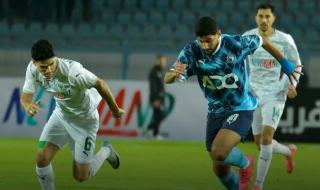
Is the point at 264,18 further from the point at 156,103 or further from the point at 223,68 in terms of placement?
the point at 156,103

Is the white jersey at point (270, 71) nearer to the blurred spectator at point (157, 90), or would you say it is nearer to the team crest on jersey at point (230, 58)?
the team crest on jersey at point (230, 58)

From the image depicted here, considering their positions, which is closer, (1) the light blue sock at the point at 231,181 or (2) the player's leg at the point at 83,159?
(1) the light blue sock at the point at 231,181

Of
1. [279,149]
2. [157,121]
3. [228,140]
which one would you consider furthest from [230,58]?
[157,121]

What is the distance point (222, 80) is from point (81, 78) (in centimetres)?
139

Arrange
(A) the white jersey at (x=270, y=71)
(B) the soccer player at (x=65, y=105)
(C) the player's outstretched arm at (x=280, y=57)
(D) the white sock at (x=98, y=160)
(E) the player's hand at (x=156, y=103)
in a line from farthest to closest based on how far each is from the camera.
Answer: (E) the player's hand at (x=156, y=103) → (A) the white jersey at (x=270, y=71) → (D) the white sock at (x=98, y=160) → (C) the player's outstretched arm at (x=280, y=57) → (B) the soccer player at (x=65, y=105)

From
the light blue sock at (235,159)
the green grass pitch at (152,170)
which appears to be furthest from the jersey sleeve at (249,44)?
the green grass pitch at (152,170)

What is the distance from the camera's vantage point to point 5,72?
64.5 feet

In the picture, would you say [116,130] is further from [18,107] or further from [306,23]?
[306,23]

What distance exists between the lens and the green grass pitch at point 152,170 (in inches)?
396

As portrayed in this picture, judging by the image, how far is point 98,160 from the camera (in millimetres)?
9391

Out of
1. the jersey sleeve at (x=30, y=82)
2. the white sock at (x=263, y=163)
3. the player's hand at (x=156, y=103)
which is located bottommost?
the player's hand at (x=156, y=103)

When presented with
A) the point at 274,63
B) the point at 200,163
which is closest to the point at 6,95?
the point at 200,163

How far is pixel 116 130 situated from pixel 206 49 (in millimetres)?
11169

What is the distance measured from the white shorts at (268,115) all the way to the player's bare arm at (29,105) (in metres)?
3.10
